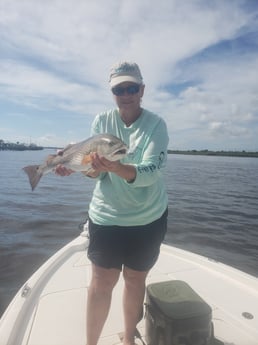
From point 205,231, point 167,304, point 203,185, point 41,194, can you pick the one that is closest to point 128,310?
point 167,304

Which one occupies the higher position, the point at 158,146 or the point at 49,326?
the point at 158,146

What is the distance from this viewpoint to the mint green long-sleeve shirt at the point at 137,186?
2676 millimetres

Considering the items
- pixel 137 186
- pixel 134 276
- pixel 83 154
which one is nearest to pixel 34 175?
pixel 83 154

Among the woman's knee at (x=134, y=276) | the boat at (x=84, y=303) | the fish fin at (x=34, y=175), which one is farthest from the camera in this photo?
the fish fin at (x=34, y=175)

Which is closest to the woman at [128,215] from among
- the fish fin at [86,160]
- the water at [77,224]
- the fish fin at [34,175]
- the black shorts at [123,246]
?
the black shorts at [123,246]

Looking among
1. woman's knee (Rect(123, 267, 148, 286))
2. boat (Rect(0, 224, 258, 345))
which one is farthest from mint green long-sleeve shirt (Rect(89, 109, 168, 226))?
boat (Rect(0, 224, 258, 345))

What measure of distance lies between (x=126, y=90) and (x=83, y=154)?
0.71 m

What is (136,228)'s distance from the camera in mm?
2777

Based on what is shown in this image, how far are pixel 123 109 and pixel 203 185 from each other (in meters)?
23.8

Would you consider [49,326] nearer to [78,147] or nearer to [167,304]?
[167,304]

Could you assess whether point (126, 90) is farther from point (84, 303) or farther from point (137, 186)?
point (84, 303)

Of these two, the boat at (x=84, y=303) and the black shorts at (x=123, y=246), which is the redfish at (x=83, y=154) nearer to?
the black shorts at (x=123, y=246)

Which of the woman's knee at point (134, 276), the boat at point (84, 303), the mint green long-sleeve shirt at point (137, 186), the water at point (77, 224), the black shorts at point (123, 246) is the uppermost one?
the mint green long-sleeve shirt at point (137, 186)

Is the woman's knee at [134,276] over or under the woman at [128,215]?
under
